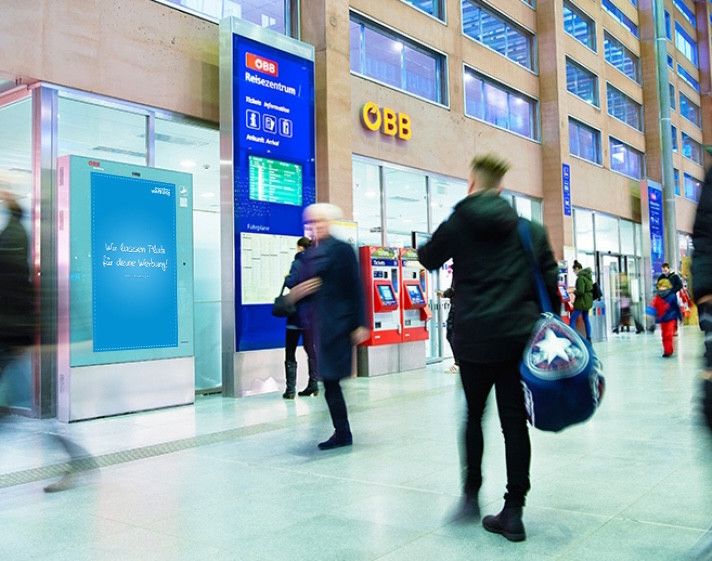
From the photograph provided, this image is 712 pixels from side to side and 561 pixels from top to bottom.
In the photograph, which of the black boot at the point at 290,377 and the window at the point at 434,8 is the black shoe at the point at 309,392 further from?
the window at the point at 434,8

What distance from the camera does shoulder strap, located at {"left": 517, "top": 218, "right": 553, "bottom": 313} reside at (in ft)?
10.0

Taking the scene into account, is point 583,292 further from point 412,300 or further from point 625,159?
point 625,159

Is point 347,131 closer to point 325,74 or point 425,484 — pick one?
point 325,74

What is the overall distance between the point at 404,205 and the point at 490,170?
29.7 feet

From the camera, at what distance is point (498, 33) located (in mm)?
15438

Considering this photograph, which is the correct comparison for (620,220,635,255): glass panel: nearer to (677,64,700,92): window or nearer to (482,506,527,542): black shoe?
(677,64,700,92): window

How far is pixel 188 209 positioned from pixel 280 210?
1.41 m

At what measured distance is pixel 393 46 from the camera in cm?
1212

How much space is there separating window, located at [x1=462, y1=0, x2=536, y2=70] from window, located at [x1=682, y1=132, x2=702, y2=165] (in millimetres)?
13627

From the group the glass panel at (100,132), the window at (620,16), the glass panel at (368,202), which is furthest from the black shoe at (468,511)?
the window at (620,16)

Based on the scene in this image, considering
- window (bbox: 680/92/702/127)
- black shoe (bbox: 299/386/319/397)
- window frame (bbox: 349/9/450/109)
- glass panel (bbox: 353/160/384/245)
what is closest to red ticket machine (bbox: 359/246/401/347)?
glass panel (bbox: 353/160/384/245)

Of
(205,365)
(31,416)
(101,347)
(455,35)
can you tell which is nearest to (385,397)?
(205,365)

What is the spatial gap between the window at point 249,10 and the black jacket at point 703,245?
7.29 metres

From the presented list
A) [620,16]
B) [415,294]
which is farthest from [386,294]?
[620,16]
